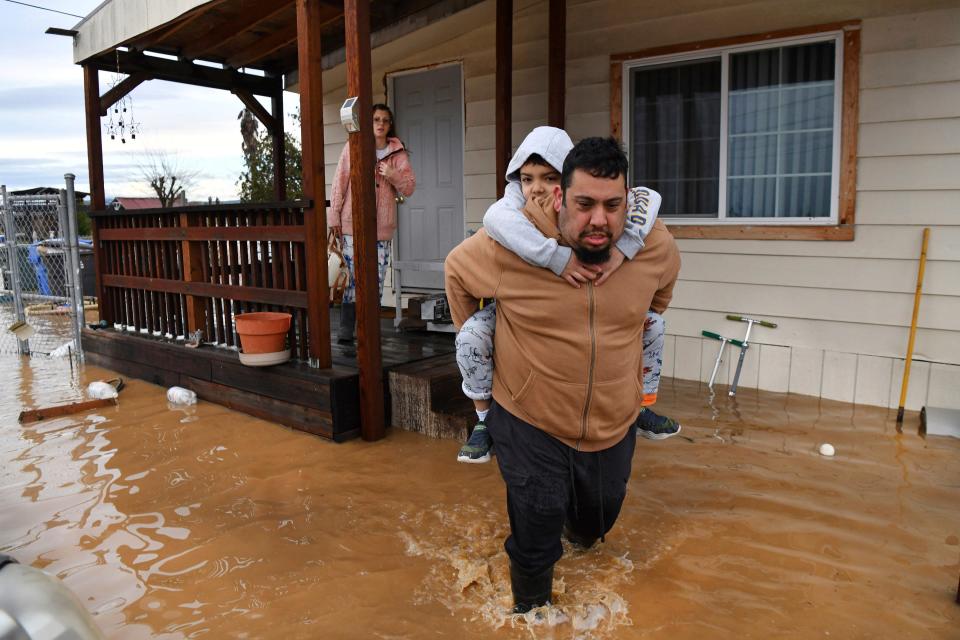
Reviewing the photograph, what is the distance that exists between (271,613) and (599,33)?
5.16 m

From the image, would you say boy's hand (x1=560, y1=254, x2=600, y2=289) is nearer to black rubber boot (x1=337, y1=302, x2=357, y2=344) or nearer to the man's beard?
the man's beard

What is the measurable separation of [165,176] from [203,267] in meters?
19.5

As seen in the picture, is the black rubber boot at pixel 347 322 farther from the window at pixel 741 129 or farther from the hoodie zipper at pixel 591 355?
the hoodie zipper at pixel 591 355

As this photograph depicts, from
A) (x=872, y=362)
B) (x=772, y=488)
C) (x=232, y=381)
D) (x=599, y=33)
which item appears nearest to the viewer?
(x=772, y=488)

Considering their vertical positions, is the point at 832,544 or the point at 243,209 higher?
the point at 243,209

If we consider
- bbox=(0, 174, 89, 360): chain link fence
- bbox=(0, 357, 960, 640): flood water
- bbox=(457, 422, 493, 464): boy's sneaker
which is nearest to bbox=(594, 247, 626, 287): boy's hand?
bbox=(457, 422, 493, 464): boy's sneaker

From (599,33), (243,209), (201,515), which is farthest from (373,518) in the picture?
(599,33)

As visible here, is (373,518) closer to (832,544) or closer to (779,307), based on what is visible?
(832,544)

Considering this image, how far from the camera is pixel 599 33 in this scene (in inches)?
237

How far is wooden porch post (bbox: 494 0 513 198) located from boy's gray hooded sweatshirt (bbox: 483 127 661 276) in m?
3.36

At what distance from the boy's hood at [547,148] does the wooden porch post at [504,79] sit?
329cm

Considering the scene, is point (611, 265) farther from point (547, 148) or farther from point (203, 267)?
point (203, 267)

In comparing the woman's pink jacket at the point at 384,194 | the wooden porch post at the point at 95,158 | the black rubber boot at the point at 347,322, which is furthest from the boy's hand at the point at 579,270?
the wooden porch post at the point at 95,158

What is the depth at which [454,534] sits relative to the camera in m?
3.27
